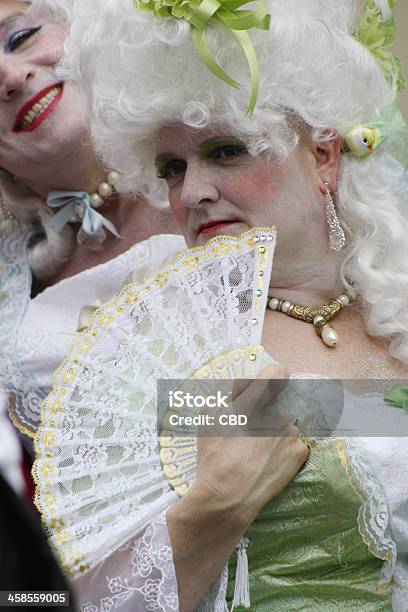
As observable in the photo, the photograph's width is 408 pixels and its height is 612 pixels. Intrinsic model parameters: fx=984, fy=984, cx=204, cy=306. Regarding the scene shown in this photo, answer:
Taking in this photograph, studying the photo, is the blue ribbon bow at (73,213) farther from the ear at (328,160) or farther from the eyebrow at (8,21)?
the ear at (328,160)

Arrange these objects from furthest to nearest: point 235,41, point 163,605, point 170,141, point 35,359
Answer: point 35,359
point 170,141
point 235,41
point 163,605

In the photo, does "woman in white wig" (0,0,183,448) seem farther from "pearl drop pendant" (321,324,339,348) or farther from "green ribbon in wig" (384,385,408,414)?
"green ribbon in wig" (384,385,408,414)

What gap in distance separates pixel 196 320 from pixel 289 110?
421mm

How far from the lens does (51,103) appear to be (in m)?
2.31

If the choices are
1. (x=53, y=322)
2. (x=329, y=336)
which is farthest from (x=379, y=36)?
(x=53, y=322)

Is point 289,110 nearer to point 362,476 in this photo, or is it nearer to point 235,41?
point 235,41

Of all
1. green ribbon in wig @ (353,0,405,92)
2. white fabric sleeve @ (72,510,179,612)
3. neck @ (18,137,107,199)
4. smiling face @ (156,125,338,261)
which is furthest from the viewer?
neck @ (18,137,107,199)

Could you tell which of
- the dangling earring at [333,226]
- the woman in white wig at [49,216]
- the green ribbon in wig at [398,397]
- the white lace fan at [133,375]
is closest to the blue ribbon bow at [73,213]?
the woman in white wig at [49,216]

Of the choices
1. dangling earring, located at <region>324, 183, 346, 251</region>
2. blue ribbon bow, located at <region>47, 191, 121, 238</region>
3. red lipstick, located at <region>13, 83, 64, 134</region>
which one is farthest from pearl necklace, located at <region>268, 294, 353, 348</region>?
red lipstick, located at <region>13, 83, 64, 134</region>

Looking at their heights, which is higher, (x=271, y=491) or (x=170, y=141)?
(x=170, y=141)

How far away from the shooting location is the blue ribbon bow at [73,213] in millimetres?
2396

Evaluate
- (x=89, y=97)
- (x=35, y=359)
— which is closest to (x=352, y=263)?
(x=89, y=97)

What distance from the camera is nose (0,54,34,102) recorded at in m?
2.27

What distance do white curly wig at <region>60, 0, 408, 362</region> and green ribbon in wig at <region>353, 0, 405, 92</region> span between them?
2 cm
